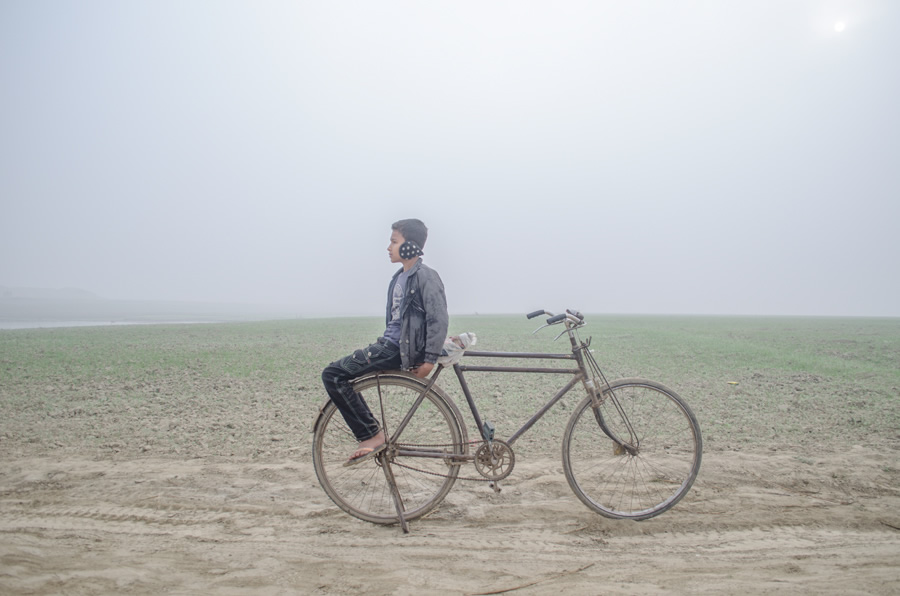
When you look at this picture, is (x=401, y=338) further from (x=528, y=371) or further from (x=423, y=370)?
(x=528, y=371)


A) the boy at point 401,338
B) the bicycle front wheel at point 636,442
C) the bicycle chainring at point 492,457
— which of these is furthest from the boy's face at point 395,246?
the bicycle front wheel at point 636,442

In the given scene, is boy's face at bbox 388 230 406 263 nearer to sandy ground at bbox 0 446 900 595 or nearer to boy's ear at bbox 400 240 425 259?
boy's ear at bbox 400 240 425 259

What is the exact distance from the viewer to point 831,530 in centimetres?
363

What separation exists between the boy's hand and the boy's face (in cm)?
82

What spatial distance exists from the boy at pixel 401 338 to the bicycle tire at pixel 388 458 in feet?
0.40

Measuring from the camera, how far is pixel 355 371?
148 inches

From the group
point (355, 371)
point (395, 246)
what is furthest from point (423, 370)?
point (395, 246)

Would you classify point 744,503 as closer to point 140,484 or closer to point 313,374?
point 140,484

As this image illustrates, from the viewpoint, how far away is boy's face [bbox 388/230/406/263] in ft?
12.6

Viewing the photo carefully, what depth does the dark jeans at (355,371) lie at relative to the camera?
12.2 feet

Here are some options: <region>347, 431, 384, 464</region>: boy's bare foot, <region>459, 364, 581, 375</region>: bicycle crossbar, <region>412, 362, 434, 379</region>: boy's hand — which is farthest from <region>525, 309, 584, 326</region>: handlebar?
<region>347, 431, 384, 464</region>: boy's bare foot

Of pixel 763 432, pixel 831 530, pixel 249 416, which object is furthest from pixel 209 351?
pixel 831 530

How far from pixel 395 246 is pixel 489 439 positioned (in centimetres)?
164

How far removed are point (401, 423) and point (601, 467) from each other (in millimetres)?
2131
